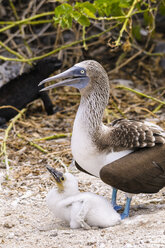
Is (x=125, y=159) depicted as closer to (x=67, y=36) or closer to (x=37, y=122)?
(x=37, y=122)

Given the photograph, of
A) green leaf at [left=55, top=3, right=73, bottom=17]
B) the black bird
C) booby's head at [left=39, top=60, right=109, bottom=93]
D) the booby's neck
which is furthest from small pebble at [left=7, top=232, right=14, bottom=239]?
the black bird

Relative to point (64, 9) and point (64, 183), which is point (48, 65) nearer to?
point (64, 9)

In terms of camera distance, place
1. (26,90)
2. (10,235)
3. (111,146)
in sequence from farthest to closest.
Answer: (26,90) → (111,146) → (10,235)

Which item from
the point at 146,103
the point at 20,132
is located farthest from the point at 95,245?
the point at 146,103

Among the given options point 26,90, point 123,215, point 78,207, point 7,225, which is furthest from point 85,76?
point 26,90

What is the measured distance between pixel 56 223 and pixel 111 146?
85cm

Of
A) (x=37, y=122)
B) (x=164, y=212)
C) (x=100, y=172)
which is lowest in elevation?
(x=37, y=122)

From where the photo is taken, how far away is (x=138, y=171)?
3607 mm

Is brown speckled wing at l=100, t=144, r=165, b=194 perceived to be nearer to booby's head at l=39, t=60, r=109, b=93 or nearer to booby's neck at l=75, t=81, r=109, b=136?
booby's neck at l=75, t=81, r=109, b=136

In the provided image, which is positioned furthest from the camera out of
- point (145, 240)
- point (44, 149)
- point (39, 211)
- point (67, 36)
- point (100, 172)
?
point (67, 36)

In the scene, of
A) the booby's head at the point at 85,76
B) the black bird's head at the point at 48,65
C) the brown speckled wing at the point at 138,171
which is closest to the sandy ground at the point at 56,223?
the brown speckled wing at the point at 138,171

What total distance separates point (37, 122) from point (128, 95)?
5.76 ft

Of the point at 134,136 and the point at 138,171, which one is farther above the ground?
the point at 134,136

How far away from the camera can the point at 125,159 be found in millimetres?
3615
